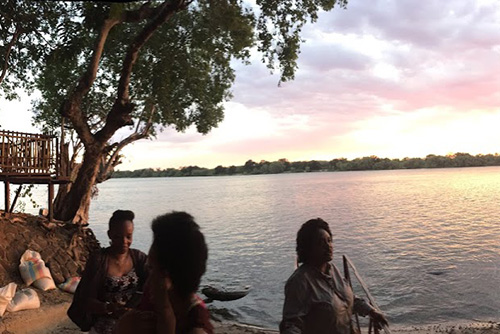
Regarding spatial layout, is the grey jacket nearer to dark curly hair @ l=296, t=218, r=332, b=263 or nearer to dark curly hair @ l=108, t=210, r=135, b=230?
dark curly hair @ l=296, t=218, r=332, b=263

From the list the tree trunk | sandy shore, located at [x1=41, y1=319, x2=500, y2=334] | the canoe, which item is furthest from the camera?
the canoe

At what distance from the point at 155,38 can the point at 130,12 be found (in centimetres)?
486

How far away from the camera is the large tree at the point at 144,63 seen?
11.7 m

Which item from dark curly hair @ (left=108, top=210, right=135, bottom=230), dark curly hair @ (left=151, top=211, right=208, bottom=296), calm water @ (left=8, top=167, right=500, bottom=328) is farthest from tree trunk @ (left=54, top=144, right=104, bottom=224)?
dark curly hair @ (left=151, top=211, right=208, bottom=296)

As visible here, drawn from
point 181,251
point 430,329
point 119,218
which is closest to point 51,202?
point 119,218

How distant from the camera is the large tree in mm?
11742

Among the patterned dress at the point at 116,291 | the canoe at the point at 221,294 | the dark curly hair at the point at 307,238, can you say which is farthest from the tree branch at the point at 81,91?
the dark curly hair at the point at 307,238

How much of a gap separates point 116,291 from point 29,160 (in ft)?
33.3

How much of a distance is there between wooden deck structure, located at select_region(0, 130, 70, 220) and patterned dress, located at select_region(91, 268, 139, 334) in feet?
31.3

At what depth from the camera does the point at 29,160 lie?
11.8 metres

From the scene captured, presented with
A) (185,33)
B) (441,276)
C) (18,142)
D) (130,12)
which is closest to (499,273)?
(441,276)

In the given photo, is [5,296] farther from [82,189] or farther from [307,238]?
[307,238]

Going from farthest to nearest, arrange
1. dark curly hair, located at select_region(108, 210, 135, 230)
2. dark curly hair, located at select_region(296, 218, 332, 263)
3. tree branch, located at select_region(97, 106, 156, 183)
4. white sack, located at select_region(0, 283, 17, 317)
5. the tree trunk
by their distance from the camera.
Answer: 1. tree branch, located at select_region(97, 106, 156, 183)
2. the tree trunk
3. white sack, located at select_region(0, 283, 17, 317)
4. dark curly hair, located at select_region(108, 210, 135, 230)
5. dark curly hair, located at select_region(296, 218, 332, 263)

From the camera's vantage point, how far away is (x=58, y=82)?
19.4 metres
